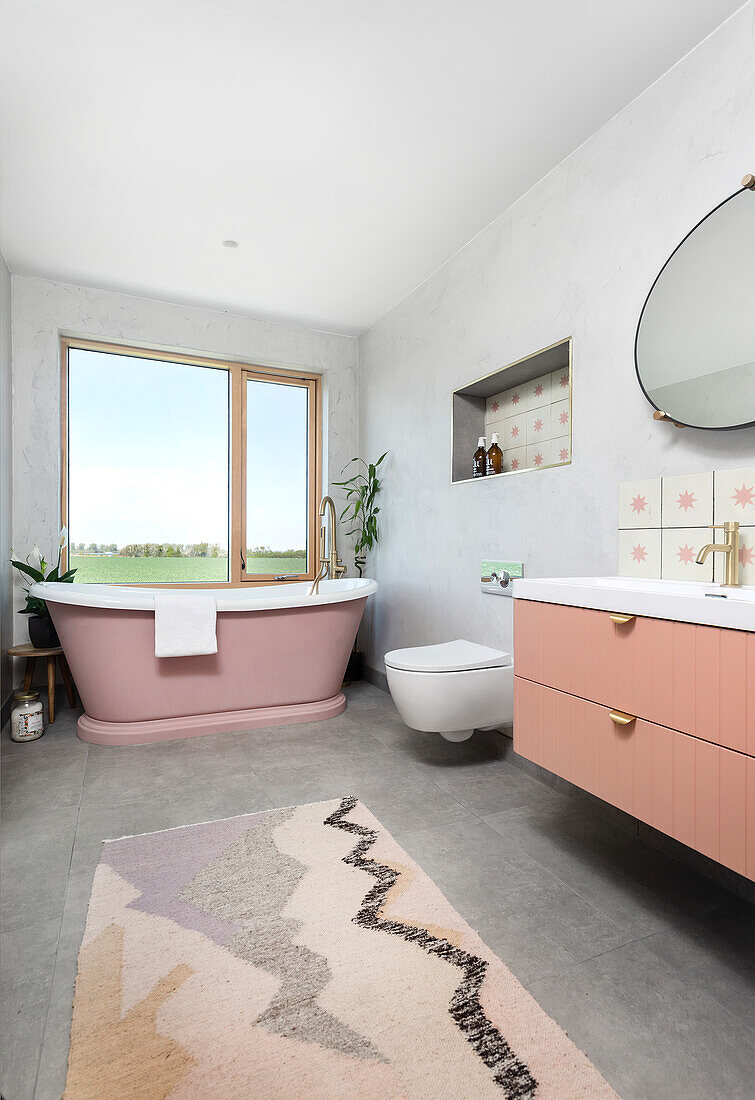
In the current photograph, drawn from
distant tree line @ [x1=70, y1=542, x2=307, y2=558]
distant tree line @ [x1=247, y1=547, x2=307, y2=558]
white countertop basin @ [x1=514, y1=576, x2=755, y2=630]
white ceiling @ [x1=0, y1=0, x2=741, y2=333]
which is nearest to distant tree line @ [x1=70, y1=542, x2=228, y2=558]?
distant tree line @ [x1=70, y1=542, x2=307, y2=558]

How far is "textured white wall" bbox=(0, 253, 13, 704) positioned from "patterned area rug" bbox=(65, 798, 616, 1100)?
1825 mm

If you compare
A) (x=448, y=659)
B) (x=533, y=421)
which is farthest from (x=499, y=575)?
(x=533, y=421)

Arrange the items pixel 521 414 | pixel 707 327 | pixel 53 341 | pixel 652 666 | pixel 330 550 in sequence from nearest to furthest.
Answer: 1. pixel 652 666
2. pixel 707 327
3. pixel 521 414
4. pixel 53 341
5. pixel 330 550

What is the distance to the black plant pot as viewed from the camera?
304cm

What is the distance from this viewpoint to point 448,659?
7.86ft

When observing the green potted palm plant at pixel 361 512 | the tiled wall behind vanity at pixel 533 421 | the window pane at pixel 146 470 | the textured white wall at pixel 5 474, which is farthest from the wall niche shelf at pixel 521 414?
the textured white wall at pixel 5 474

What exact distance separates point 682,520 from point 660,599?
595 millimetres

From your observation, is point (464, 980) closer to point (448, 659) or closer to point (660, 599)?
point (660, 599)

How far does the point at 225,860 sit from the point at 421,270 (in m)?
2.88

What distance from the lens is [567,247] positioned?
226cm

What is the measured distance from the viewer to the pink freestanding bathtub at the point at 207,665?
8.84 ft

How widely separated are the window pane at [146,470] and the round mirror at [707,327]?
9.34ft

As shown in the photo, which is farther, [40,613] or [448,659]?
[40,613]

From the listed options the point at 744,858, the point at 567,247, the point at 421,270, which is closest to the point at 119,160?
the point at 421,270
